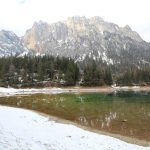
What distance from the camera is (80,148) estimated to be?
21016 millimetres

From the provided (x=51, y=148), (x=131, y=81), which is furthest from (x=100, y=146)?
(x=131, y=81)

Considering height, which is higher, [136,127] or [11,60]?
[11,60]

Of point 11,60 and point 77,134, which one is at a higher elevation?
point 11,60

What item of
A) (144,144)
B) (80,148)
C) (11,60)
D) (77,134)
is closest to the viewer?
(80,148)

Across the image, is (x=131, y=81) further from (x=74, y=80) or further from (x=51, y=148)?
(x=51, y=148)

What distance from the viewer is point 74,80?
167750 mm

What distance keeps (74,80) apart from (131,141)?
464 feet

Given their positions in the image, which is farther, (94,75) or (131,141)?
(94,75)

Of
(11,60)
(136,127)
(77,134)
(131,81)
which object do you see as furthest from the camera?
(131,81)

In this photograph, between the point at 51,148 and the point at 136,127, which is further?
the point at 136,127

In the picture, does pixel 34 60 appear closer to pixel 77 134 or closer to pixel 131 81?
pixel 131 81

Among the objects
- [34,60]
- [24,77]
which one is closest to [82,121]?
[24,77]

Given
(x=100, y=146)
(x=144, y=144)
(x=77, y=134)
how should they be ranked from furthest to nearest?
1. (x=77, y=134)
2. (x=144, y=144)
3. (x=100, y=146)

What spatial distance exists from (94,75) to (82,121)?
445 feet
